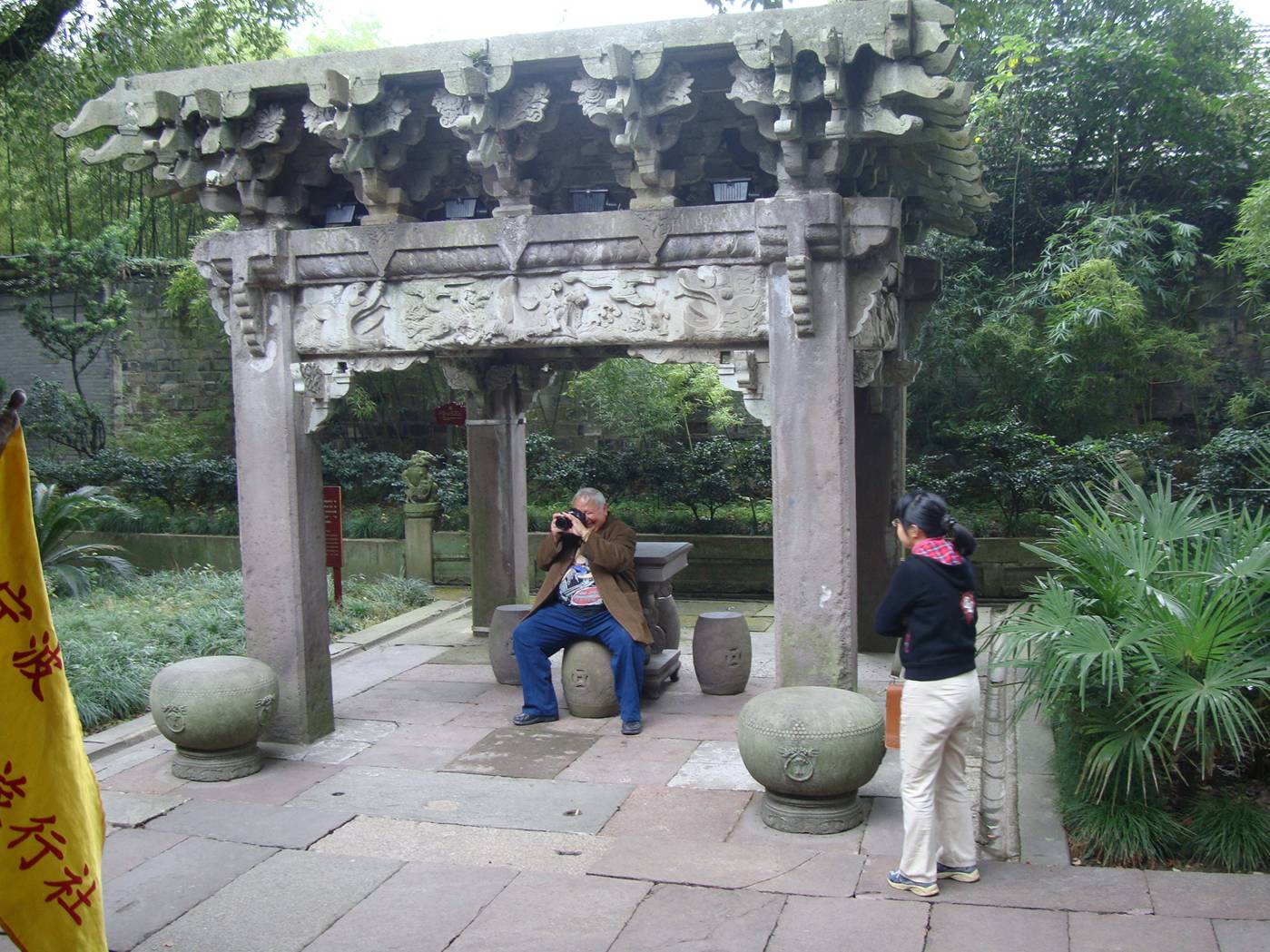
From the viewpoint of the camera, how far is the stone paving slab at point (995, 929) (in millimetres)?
4082

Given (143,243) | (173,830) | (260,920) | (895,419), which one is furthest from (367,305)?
(143,243)

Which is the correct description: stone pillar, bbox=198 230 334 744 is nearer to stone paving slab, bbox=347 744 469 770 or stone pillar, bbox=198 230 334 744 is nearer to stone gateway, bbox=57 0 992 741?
stone gateway, bbox=57 0 992 741

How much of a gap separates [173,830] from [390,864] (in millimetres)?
1210

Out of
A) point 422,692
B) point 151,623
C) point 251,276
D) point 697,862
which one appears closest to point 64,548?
point 151,623

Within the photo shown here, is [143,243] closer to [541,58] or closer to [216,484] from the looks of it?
[216,484]

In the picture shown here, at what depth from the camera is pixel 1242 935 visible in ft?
13.3

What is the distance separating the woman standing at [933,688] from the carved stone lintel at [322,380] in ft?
11.2

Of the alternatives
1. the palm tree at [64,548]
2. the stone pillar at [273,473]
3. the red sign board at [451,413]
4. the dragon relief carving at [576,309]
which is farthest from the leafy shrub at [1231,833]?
the palm tree at [64,548]

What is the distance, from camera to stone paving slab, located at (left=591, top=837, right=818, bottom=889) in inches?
188

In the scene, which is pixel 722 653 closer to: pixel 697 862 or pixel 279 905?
pixel 697 862

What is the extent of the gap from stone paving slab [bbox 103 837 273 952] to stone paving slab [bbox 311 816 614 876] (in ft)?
1.28

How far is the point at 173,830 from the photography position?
545cm

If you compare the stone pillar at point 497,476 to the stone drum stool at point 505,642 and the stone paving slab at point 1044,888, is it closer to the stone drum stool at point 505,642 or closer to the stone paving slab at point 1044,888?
the stone drum stool at point 505,642

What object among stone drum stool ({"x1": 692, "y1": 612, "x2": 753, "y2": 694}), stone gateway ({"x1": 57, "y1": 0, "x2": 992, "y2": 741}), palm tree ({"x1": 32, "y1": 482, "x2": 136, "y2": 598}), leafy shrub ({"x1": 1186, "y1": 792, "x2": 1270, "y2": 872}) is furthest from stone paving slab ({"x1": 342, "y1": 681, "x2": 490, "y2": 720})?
palm tree ({"x1": 32, "y1": 482, "x2": 136, "y2": 598})
